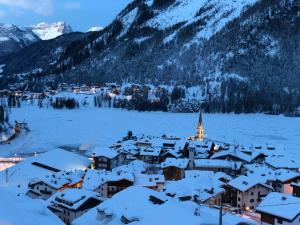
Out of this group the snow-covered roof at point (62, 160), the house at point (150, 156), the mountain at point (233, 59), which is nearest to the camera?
the snow-covered roof at point (62, 160)

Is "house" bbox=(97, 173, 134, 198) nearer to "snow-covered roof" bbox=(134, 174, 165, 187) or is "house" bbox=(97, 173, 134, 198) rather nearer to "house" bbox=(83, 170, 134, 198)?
"house" bbox=(83, 170, 134, 198)

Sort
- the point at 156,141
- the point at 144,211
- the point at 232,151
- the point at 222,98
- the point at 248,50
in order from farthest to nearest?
1. the point at 248,50
2. the point at 222,98
3. the point at 156,141
4. the point at 232,151
5. the point at 144,211

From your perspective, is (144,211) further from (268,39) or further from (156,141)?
(268,39)

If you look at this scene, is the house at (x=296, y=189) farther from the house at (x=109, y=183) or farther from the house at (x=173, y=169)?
the house at (x=109, y=183)

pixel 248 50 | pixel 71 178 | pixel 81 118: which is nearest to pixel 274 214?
pixel 71 178

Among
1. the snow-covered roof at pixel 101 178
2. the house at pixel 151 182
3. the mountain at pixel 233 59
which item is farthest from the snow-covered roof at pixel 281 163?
the mountain at pixel 233 59

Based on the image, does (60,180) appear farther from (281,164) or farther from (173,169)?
(281,164)
